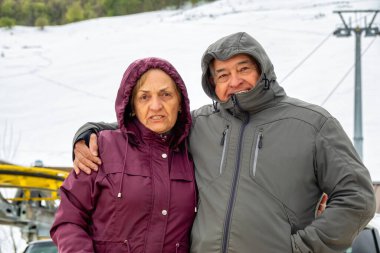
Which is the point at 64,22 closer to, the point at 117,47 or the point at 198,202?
the point at 117,47

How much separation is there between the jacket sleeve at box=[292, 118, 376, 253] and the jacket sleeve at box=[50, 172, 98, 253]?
2.51 feet

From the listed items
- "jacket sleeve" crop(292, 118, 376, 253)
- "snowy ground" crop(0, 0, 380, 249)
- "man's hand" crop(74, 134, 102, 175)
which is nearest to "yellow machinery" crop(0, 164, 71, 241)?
"man's hand" crop(74, 134, 102, 175)

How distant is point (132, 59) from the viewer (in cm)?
4038

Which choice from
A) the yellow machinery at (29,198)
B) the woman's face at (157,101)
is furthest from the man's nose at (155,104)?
the yellow machinery at (29,198)

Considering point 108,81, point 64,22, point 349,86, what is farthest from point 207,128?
point 64,22

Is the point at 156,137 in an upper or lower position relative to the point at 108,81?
upper

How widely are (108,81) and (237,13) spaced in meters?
23.6

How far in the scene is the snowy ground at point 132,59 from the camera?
1074 inches

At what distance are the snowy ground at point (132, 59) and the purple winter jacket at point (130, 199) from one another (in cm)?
1908

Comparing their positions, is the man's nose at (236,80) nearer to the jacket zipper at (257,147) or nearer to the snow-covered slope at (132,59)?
the jacket zipper at (257,147)

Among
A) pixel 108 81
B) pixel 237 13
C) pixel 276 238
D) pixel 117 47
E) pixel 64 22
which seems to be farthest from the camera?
pixel 64 22

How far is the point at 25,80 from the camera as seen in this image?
37.9 metres

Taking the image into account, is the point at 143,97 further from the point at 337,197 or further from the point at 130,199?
the point at 337,197

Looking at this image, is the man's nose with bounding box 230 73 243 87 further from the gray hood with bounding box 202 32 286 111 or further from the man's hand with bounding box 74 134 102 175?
the man's hand with bounding box 74 134 102 175
